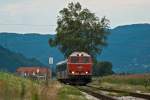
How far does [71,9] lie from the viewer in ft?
386

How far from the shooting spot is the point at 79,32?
381 ft

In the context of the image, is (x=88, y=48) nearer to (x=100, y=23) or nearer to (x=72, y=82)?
(x=100, y=23)

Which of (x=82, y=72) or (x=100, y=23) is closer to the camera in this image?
(x=82, y=72)

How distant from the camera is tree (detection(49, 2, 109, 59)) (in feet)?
372

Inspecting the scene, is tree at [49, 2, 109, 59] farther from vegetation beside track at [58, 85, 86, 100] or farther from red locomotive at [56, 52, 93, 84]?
vegetation beside track at [58, 85, 86, 100]

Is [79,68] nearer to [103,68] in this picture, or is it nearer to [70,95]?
[70,95]

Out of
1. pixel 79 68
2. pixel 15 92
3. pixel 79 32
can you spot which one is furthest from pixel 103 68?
pixel 15 92

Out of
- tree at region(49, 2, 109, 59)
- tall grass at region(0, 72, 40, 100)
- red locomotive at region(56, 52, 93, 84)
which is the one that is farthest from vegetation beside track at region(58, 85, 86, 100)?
tree at region(49, 2, 109, 59)

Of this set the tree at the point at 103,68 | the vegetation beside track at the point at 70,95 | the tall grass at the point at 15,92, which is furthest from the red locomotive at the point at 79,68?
the tree at the point at 103,68

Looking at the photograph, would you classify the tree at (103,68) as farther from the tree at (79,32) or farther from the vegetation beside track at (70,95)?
the vegetation beside track at (70,95)

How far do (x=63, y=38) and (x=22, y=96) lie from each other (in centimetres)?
9192


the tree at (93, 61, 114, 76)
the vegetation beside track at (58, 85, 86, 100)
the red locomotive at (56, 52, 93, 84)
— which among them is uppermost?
the tree at (93, 61, 114, 76)

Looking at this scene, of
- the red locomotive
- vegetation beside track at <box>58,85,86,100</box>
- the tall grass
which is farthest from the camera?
the red locomotive

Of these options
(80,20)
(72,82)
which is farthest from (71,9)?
(72,82)
